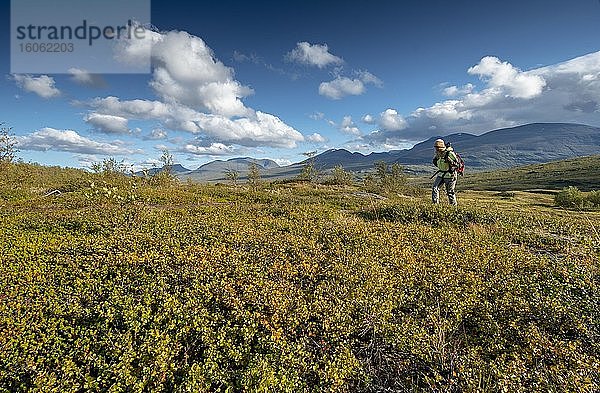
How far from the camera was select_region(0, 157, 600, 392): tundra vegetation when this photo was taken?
4.65m

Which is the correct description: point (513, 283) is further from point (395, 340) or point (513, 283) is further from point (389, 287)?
point (395, 340)

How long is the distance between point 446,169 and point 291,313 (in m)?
12.8

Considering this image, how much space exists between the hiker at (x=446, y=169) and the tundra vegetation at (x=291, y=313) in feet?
20.7

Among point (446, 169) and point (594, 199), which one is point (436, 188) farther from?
point (594, 199)

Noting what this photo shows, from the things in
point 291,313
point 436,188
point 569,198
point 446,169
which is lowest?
point 291,313

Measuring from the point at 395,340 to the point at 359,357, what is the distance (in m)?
0.65

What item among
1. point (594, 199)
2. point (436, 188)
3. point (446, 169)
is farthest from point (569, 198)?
point (446, 169)

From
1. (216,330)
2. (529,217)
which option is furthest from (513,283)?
(529,217)

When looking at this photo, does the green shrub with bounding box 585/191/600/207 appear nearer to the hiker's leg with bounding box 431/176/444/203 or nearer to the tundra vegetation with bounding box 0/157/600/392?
the hiker's leg with bounding box 431/176/444/203

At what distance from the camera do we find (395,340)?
529 centimetres

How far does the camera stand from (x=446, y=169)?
51.8 feet

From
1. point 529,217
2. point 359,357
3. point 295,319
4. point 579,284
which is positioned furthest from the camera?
point 529,217

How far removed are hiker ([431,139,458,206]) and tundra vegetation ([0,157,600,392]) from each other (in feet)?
20.7

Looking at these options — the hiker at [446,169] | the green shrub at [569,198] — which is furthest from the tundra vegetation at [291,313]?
the green shrub at [569,198]
